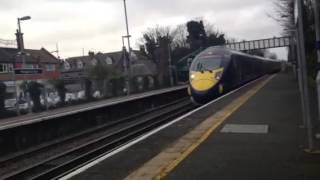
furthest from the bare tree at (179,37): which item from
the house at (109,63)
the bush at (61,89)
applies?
the bush at (61,89)

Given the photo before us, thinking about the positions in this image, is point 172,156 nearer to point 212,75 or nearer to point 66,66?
point 212,75

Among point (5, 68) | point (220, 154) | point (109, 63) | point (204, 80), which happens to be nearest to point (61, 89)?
point (204, 80)

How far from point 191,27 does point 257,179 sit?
11266 cm

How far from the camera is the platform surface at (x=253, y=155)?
27.7ft

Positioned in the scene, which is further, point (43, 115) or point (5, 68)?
point (5, 68)

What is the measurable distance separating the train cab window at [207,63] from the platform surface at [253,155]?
46.9 ft

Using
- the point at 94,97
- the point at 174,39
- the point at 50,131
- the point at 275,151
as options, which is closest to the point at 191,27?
the point at 174,39

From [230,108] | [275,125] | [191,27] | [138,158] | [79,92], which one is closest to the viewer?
[138,158]

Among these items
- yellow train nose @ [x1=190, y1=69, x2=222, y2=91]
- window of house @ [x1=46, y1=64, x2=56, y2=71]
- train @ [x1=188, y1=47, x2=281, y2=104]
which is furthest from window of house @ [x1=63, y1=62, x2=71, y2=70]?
yellow train nose @ [x1=190, y1=69, x2=222, y2=91]

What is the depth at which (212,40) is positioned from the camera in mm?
121688

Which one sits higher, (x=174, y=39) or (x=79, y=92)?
(x=174, y=39)

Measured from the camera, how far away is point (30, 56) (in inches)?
3767

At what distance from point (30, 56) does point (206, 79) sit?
70.9m

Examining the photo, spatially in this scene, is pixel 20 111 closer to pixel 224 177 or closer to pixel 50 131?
pixel 50 131
